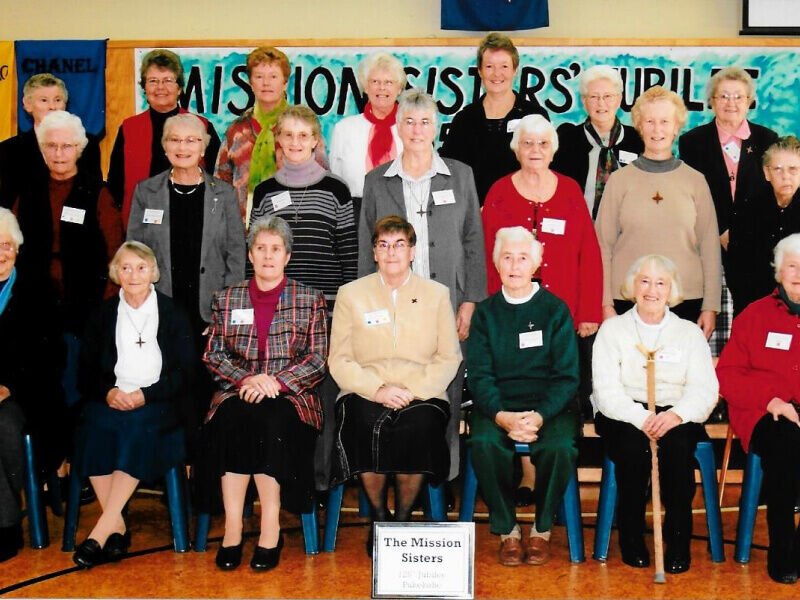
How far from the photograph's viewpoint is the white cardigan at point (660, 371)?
3.45 meters

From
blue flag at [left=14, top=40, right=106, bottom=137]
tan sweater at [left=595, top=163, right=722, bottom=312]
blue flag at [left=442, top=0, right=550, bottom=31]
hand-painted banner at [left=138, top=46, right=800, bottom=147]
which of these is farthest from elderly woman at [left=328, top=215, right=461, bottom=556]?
blue flag at [left=14, top=40, right=106, bottom=137]

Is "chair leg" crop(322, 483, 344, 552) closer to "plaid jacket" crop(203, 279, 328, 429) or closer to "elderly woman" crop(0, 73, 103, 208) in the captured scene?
"plaid jacket" crop(203, 279, 328, 429)

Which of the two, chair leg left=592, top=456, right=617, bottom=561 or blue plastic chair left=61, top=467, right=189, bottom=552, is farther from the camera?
blue plastic chair left=61, top=467, right=189, bottom=552

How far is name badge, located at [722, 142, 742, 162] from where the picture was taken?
4.26 metres

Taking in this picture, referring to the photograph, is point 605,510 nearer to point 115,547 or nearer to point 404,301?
point 404,301

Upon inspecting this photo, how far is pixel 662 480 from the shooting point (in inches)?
133

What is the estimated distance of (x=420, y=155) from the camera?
3.92m

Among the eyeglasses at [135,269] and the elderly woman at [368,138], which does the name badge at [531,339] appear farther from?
the eyeglasses at [135,269]

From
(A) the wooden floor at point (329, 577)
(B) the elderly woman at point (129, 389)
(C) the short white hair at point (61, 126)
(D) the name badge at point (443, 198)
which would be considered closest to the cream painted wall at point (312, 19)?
(C) the short white hair at point (61, 126)

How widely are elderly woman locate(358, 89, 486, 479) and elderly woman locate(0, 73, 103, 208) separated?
1261mm

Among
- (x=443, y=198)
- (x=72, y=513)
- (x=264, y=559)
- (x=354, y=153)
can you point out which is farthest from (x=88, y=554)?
(x=354, y=153)

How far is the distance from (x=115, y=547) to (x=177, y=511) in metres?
0.25

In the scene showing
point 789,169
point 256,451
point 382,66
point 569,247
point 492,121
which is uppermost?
point 382,66

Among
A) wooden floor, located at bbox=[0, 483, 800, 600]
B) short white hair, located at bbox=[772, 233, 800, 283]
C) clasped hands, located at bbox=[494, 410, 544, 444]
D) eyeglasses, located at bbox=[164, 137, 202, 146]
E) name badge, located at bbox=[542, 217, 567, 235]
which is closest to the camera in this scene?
wooden floor, located at bbox=[0, 483, 800, 600]
